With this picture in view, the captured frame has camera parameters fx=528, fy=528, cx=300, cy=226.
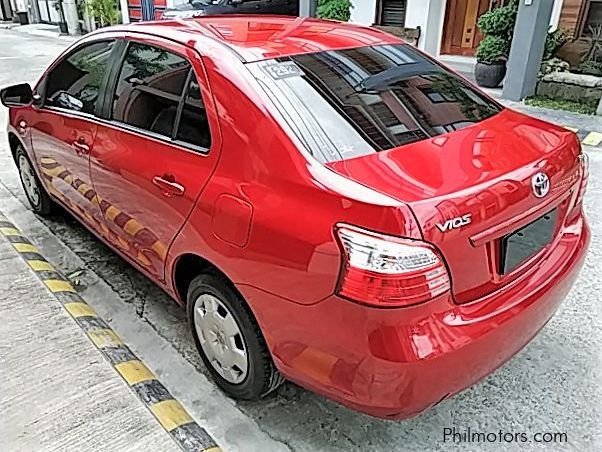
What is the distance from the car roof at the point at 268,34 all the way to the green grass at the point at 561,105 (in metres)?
6.10

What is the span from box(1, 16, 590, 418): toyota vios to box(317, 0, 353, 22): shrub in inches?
312

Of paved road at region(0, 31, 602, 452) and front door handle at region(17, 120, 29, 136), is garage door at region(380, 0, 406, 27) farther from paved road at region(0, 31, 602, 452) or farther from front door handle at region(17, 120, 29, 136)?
front door handle at region(17, 120, 29, 136)

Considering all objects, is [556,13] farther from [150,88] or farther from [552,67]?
[150,88]

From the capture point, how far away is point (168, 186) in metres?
2.38

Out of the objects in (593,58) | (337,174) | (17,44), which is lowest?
(17,44)

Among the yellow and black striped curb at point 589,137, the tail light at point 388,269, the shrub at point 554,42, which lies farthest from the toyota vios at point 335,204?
the shrub at point 554,42

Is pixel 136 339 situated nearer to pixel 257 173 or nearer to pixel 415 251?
pixel 257 173

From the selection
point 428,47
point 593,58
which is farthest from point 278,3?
point 593,58

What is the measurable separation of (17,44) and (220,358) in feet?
53.0

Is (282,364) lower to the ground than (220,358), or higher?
higher

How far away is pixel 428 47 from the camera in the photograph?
35.2ft

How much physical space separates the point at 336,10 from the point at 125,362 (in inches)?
358

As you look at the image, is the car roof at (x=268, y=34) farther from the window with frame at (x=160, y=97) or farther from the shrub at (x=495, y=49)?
the shrub at (x=495, y=49)

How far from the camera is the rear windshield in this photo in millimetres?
2010
